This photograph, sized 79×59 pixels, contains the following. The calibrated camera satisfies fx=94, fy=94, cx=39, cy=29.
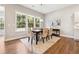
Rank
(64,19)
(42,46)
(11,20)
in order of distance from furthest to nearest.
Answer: (42,46), (64,19), (11,20)

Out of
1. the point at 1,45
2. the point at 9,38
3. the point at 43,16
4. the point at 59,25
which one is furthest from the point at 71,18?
the point at 1,45

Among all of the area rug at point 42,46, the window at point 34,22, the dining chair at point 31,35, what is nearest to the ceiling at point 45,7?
the window at point 34,22

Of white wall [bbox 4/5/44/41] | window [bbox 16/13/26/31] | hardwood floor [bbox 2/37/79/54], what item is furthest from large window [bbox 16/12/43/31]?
hardwood floor [bbox 2/37/79/54]

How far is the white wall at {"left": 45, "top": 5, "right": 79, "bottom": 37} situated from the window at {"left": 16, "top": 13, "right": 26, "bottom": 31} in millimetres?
654

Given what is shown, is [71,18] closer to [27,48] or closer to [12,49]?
[27,48]

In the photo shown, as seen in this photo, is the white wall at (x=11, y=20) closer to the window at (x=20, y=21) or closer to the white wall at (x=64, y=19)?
the window at (x=20, y=21)

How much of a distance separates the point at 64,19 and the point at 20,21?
1324 mm

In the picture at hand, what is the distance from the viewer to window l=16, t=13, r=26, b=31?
2.56 meters

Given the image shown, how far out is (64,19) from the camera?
113 inches

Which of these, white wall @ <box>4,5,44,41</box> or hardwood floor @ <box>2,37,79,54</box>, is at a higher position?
white wall @ <box>4,5,44,41</box>

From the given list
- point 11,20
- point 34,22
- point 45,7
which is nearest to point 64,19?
point 45,7

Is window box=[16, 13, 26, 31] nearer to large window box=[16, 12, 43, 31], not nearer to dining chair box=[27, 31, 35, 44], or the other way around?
large window box=[16, 12, 43, 31]

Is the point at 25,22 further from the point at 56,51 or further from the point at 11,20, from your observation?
the point at 56,51
